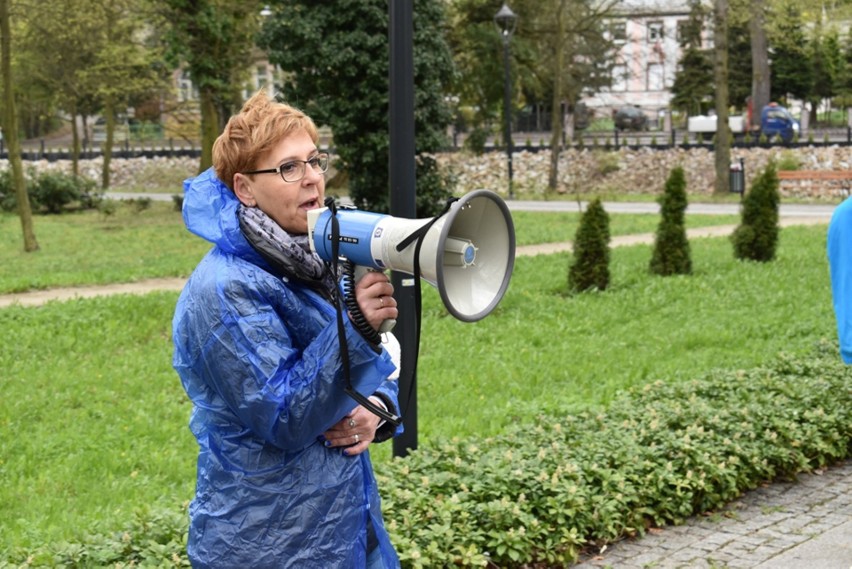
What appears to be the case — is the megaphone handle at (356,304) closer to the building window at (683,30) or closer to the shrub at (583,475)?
the shrub at (583,475)

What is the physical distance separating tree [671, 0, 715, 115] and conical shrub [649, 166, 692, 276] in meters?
39.9

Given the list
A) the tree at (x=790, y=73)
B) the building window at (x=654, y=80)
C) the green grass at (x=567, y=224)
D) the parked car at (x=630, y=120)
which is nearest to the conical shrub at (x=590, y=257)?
the green grass at (x=567, y=224)

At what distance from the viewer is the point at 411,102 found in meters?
5.32

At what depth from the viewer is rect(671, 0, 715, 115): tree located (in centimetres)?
5294

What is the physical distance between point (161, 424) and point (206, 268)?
5.32 metres

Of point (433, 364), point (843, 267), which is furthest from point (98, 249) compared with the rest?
point (843, 267)

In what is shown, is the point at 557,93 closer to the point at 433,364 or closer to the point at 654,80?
the point at 433,364

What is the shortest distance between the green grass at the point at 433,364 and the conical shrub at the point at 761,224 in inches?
24.5

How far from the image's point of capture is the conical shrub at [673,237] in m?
14.2

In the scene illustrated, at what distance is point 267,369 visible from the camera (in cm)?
246

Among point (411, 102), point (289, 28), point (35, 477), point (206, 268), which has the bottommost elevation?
point (35, 477)

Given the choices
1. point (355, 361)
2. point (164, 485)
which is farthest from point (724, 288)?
point (355, 361)

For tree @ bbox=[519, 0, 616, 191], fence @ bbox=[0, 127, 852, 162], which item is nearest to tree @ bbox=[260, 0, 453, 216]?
tree @ bbox=[519, 0, 616, 191]

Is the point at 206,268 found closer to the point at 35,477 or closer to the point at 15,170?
the point at 35,477
